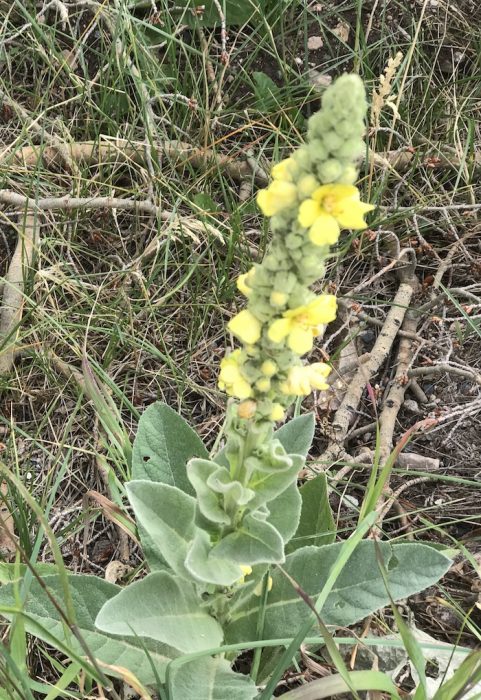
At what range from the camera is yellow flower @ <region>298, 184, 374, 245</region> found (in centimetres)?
137

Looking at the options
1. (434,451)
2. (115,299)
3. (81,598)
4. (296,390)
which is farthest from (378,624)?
(115,299)

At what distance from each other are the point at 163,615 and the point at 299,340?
1.01 meters

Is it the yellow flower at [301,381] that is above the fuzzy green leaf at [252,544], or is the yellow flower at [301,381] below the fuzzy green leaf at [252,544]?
above

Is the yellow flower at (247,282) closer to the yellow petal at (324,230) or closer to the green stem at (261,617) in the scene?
the yellow petal at (324,230)

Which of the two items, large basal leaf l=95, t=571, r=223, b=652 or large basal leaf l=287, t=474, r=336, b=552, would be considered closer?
large basal leaf l=95, t=571, r=223, b=652

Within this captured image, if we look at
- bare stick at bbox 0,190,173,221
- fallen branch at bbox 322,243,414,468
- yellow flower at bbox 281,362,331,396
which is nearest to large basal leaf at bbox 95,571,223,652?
yellow flower at bbox 281,362,331,396

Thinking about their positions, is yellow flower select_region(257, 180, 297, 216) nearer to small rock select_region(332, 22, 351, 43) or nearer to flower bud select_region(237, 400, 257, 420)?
flower bud select_region(237, 400, 257, 420)

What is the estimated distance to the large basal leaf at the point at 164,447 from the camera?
243cm

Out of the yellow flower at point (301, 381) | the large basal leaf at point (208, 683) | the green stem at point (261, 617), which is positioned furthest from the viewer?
the green stem at point (261, 617)

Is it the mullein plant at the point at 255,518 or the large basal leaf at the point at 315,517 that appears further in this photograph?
the large basal leaf at the point at 315,517

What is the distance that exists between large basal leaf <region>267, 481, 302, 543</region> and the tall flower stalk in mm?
349

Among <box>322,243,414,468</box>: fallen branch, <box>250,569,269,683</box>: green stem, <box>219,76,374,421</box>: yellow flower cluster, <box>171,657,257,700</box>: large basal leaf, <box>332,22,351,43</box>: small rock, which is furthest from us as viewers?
<box>332,22,351,43</box>: small rock

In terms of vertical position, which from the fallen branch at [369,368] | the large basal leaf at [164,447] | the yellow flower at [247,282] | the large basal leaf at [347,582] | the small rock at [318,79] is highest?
the yellow flower at [247,282]

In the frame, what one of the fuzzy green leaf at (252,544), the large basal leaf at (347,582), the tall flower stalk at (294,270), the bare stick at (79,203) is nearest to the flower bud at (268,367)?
the tall flower stalk at (294,270)
